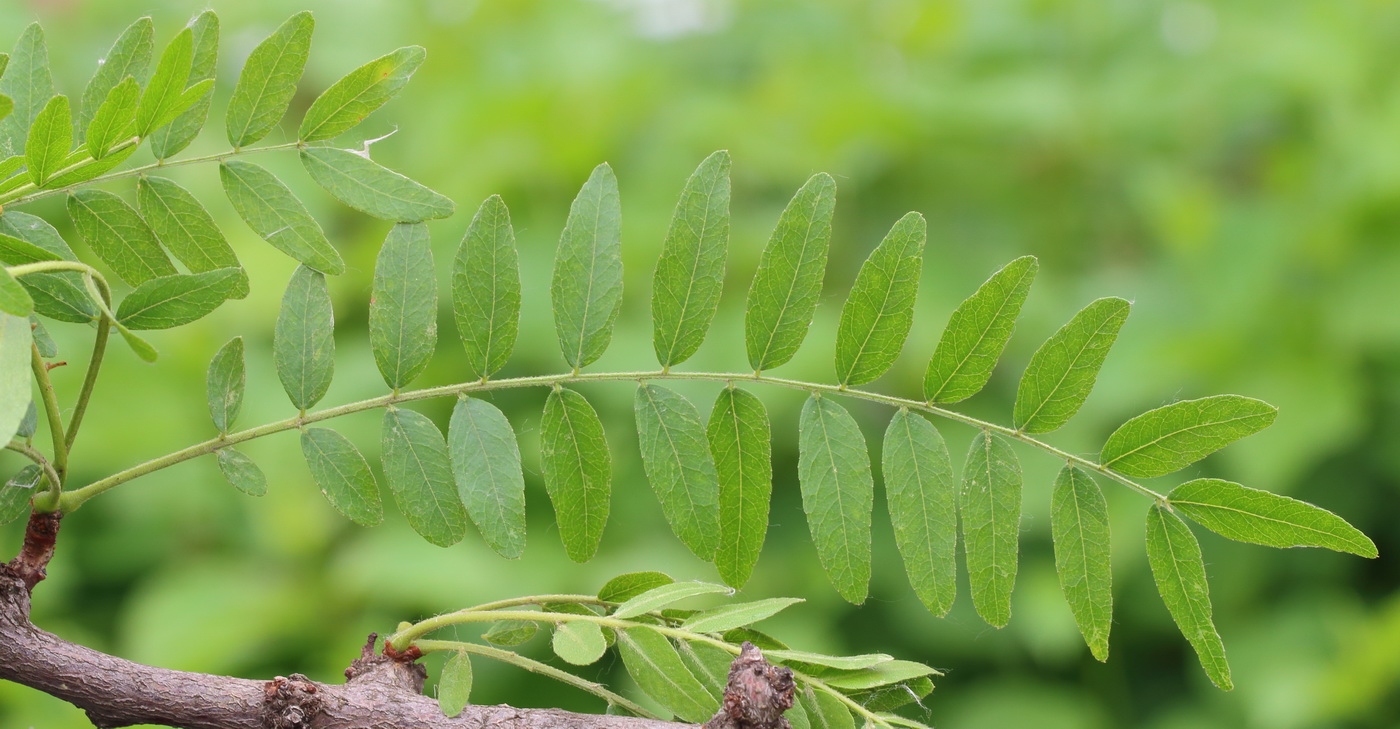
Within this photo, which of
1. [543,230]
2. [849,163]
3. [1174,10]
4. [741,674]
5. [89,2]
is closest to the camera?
[741,674]

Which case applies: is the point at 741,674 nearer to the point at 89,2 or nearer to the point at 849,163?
the point at 849,163

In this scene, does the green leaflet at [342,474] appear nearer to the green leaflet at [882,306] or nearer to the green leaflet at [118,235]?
the green leaflet at [118,235]

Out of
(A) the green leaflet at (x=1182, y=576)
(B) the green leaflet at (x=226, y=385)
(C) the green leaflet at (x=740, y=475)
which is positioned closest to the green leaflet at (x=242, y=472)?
(B) the green leaflet at (x=226, y=385)

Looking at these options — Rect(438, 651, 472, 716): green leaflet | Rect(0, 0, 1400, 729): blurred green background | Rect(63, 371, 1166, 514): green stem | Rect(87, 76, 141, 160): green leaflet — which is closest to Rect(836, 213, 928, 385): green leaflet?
Rect(63, 371, 1166, 514): green stem

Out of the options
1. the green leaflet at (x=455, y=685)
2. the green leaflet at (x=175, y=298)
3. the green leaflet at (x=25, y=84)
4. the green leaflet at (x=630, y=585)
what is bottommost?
the green leaflet at (x=455, y=685)

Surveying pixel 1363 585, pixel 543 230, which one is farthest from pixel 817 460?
pixel 1363 585

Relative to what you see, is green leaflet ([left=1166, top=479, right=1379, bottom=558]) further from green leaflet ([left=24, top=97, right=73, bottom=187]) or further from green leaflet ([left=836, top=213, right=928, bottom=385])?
green leaflet ([left=24, top=97, right=73, bottom=187])

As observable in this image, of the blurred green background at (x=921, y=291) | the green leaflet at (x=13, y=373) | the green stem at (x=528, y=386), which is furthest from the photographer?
the blurred green background at (x=921, y=291)
